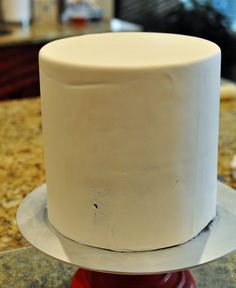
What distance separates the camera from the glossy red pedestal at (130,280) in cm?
66

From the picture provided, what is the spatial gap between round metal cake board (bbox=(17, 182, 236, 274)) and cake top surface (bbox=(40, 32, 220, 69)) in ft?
0.72

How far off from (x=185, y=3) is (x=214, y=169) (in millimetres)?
2294

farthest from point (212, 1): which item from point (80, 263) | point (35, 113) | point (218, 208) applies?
point (80, 263)

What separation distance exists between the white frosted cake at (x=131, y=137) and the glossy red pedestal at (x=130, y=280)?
72mm

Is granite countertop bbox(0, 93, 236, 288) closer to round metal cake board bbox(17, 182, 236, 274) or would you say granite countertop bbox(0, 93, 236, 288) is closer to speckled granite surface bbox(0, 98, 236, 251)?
speckled granite surface bbox(0, 98, 236, 251)

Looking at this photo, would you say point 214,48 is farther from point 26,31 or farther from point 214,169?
point 26,31

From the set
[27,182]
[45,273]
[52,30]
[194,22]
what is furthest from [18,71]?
[45,273]

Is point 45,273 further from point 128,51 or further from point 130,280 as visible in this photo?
point 128,51

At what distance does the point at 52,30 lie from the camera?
269cm

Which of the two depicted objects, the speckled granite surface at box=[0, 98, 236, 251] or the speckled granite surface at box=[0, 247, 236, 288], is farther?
the speckled granite surface at box=[0, 98, 236, 251]

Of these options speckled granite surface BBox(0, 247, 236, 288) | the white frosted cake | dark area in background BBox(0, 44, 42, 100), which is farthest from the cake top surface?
dark area in background BBox(0, 44, 42, 100)

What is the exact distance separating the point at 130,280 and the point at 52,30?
7.22ft

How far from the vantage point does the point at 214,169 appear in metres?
0.65

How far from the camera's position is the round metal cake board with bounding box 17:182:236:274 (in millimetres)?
572
